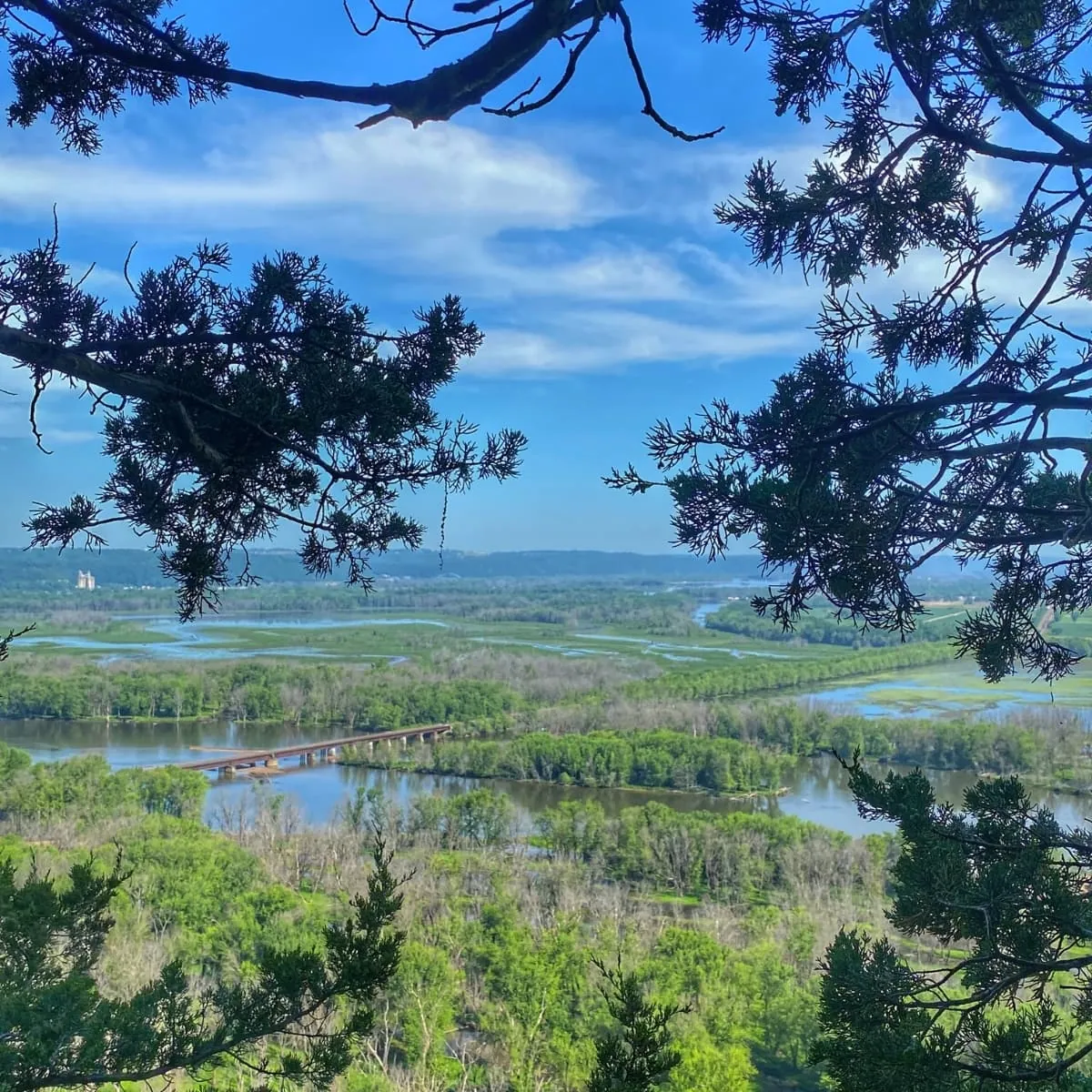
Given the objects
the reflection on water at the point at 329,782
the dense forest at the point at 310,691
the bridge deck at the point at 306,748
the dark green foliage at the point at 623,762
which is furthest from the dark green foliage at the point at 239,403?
the dense forest at the point at 310,691

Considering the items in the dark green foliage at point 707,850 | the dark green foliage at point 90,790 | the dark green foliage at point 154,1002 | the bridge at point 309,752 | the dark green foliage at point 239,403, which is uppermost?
the dark green foliage at point 239,403

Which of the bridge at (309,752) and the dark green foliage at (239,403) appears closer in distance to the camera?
the dark green foliage at (239,403)

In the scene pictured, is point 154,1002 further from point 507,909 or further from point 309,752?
point 309,752

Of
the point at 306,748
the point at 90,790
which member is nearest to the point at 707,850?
the point at 90,790

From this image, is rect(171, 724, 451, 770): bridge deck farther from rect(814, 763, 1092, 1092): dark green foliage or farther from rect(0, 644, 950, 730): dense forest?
rect(814, 763, 1092, 1092): dark green foliage

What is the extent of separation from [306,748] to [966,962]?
59.0ft

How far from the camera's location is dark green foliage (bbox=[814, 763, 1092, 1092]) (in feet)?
4.65

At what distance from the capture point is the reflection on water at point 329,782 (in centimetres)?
1420

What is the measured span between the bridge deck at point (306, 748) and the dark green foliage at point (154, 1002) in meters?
13.1

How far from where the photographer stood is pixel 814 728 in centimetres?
1638

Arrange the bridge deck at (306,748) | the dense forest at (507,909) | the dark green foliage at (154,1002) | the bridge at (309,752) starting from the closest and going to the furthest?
the dark green foliage at (154,1002)
the dense forest at (507,909)
the bridge deck at (306,748)
the bridge at (309,752)

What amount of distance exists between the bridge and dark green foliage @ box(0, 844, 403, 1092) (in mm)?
13232

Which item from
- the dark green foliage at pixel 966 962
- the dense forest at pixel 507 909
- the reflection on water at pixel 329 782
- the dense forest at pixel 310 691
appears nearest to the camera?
the dark green foliage at pixel 966 962

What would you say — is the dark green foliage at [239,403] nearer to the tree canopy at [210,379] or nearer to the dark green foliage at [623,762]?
the tree canopy at [210,379]
